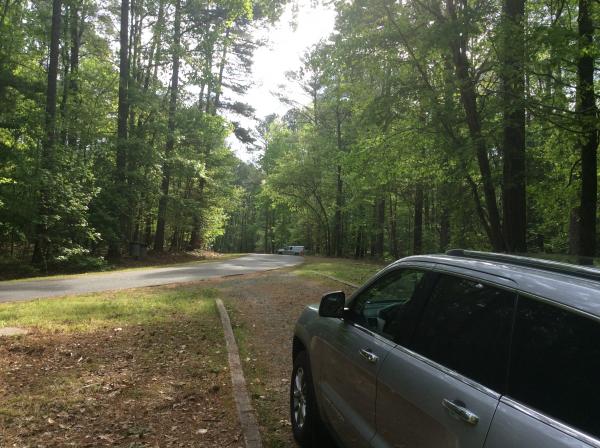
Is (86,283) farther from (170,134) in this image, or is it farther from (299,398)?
(170,134)

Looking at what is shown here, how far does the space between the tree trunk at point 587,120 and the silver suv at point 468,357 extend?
21.7 ft

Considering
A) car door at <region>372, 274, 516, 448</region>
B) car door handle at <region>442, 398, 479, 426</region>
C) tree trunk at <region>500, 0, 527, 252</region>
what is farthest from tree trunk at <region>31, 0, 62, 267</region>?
car door handle at <region>442, 398, 479, 426</region>

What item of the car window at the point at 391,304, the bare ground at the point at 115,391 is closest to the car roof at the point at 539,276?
the car window at the point at 391,304

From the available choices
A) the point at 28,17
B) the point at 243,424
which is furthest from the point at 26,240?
the point at 243,424

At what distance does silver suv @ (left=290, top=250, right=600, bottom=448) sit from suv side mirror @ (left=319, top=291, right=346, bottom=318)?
2 cm

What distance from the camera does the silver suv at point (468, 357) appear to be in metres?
1.85

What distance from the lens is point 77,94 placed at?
2430 centimetres

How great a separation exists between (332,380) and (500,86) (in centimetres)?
820

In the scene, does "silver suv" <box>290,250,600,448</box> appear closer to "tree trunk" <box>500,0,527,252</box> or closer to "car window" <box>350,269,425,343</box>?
"car window" <box>350,269,425,343</box>

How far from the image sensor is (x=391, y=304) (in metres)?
3.67

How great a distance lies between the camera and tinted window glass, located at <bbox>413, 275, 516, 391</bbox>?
86.9 inches

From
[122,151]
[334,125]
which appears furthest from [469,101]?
[334,125]

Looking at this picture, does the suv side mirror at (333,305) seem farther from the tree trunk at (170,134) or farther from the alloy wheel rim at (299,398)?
the tree trunk at (170,134)

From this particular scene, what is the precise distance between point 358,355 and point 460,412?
1.23 meters
